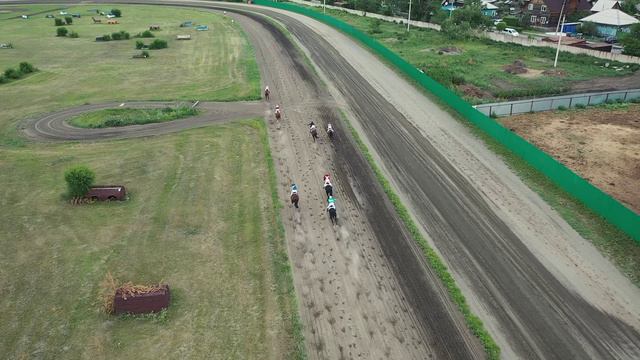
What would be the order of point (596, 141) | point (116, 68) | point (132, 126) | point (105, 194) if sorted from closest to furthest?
1. point (105, 194)
2. point (596, 141)
3. point (132, 126)
4. point (116, 68)

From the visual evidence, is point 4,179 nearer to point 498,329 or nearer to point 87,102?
point 87,102

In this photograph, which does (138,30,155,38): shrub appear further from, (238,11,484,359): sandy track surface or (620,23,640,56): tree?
(620,23,640,56): tree

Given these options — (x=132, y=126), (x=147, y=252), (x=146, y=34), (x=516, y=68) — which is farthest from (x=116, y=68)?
(x=516, y=68)

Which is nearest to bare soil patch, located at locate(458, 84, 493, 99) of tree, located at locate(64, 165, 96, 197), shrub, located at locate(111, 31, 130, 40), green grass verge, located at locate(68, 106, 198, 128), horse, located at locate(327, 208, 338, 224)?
horse, located at locate(327, 208, 338, 224)

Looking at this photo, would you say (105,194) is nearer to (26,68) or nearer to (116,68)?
(116,68)

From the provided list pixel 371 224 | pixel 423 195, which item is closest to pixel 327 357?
pixel 371 224

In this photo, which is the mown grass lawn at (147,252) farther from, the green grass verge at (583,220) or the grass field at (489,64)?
the grass field at (489,64)
